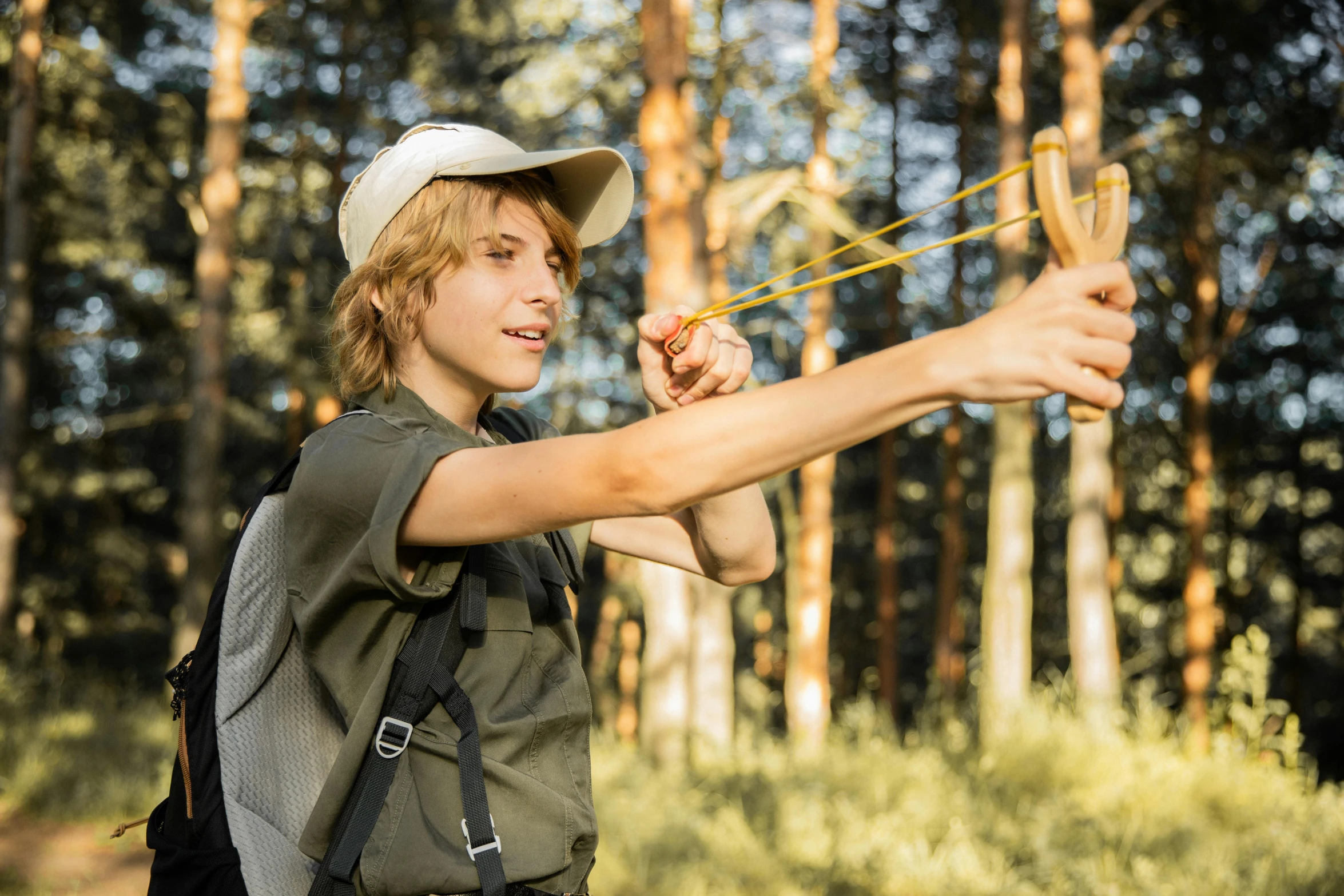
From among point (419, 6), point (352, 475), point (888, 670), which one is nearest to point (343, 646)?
point (352, 475)

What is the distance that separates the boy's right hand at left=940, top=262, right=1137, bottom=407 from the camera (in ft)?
3.60

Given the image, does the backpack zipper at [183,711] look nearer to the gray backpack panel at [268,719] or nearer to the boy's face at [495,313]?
the gray backpack panel at [268,719]

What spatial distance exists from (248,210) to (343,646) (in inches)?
752

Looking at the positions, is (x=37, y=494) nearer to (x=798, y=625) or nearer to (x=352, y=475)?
(x=798, y=625)

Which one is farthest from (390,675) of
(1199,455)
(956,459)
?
(956,459)

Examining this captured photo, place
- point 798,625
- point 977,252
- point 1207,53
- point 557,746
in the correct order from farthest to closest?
1. point 977,252
2. point 798,625
3. point 1207,53
4. point 557,746

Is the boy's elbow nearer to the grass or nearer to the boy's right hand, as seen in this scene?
the boy's right hand

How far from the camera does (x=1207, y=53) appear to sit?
14922 mm

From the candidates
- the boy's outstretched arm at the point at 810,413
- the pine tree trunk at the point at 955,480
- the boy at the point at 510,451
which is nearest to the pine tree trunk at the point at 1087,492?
the pine tree trunk at the point at 955,480

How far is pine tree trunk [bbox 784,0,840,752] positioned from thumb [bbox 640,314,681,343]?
12237 mm

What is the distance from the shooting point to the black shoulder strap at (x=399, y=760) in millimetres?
1472

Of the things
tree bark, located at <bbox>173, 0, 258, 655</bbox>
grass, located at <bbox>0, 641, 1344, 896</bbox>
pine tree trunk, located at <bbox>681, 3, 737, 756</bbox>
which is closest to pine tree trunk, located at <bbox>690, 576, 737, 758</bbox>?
pine tree trunk, located at <bbox>681, 3, 737, 756</bbox>

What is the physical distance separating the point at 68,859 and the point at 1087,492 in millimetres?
8257

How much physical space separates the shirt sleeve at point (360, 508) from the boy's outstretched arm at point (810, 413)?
101mm
